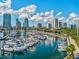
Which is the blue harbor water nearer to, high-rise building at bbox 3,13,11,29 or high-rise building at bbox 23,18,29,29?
high-rise building at bbox 23,18,29,29

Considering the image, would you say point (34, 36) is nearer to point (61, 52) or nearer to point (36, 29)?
point (36, 29)

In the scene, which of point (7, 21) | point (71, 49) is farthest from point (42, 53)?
point (7, 21)

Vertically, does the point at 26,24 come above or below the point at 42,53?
above

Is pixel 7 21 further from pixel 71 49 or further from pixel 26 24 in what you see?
pixel 71 49

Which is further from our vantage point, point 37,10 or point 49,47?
point 49,47

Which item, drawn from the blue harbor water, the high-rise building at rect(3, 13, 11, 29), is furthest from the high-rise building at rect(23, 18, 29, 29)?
the blue harbor water

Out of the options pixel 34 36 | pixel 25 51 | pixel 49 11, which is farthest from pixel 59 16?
pixel 25 51

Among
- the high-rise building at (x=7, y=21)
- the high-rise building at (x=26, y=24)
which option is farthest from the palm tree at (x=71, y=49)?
the high-rise building at (x=7, y=21)

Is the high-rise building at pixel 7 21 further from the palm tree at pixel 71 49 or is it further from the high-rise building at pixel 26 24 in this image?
the palm tree at pixel 71 49
